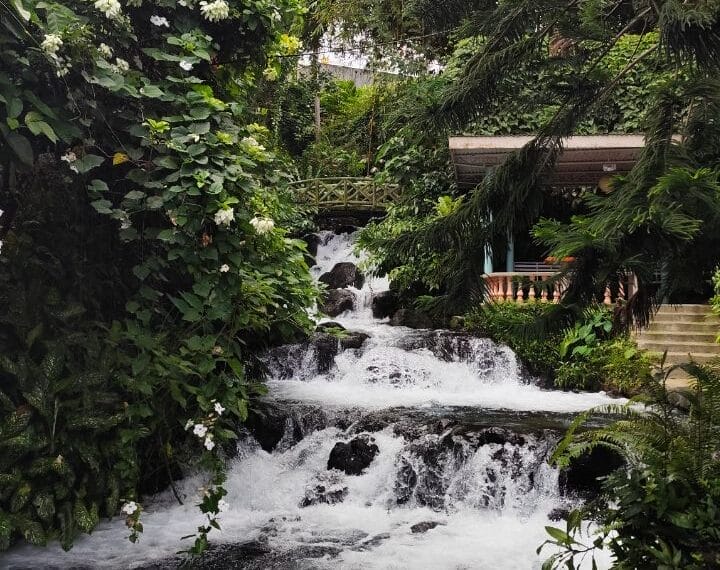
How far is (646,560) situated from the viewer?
10.4 ft

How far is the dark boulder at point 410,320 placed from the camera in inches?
452

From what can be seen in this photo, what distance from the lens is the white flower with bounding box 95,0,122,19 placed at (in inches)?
141

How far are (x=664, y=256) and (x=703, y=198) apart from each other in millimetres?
253

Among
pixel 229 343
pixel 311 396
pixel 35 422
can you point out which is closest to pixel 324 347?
pixel 311 396

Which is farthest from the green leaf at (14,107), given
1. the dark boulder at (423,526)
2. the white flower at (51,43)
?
the dark boulder at (423,526)

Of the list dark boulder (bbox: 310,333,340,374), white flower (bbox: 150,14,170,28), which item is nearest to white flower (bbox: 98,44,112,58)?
white flower (bbox: 150,14,170,28)

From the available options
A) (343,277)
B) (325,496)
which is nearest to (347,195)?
(343,277)

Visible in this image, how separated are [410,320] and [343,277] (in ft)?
10.8

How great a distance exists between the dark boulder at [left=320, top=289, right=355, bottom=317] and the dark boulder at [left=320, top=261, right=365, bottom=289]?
4.34 ft

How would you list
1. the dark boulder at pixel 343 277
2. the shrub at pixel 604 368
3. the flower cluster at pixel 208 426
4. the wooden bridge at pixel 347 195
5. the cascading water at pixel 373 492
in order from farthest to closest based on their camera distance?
the wooden bridge at pixel 347 195
the dark boulder at pixel 343 277
the shrub at pixel 604 368
the cascading water at pixel 373 492
the flower cluster at pixel 208 426

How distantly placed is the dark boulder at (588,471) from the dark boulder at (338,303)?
23.9 ft

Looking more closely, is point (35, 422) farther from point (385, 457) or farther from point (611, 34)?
point (611, 34)

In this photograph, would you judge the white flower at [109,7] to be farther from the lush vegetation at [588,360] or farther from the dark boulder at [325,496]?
the lush vegetation at [588,360]

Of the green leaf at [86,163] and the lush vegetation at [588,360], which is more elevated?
the green leaf at [86,163]
